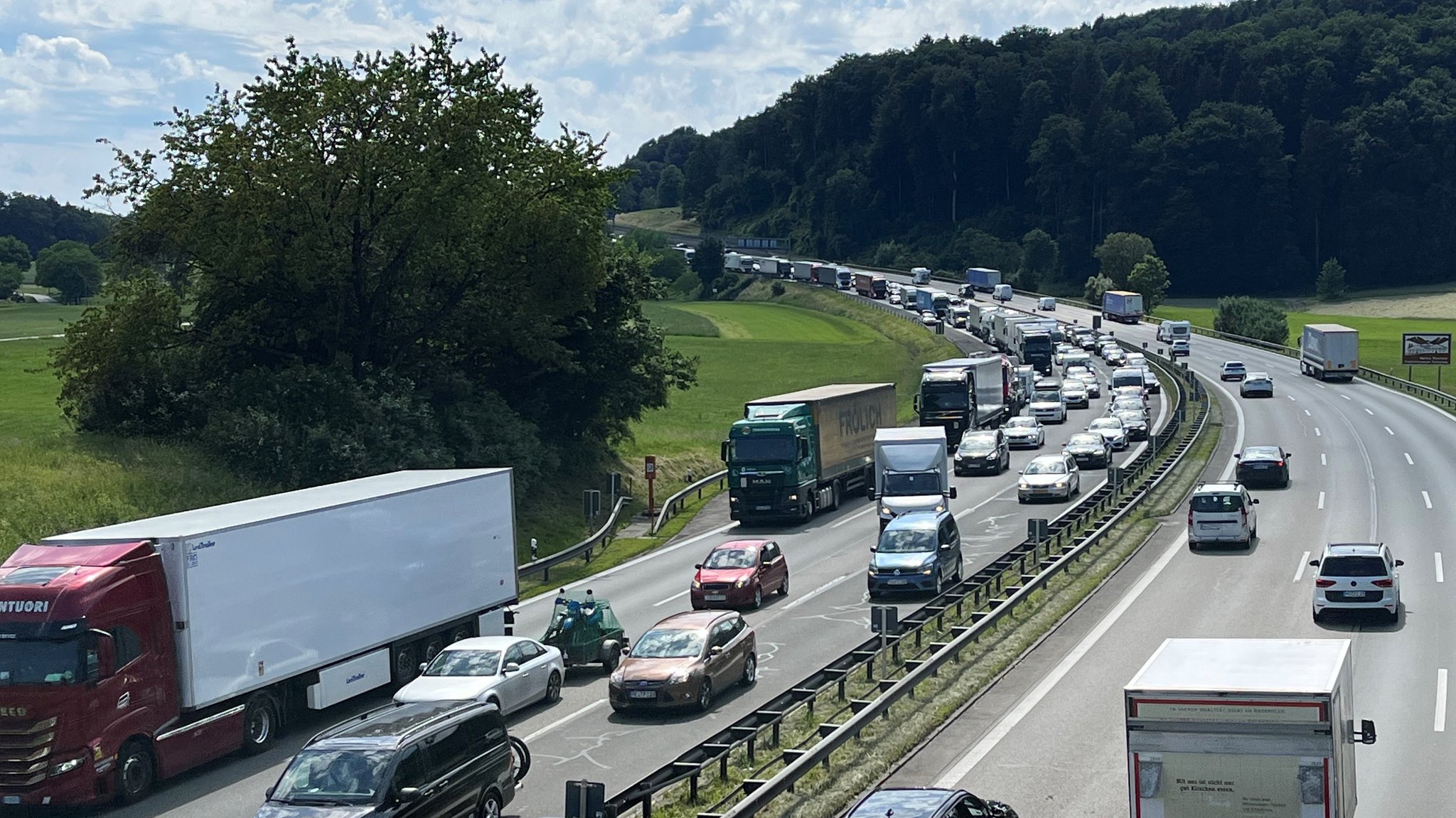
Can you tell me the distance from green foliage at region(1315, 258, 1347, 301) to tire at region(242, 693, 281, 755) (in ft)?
544

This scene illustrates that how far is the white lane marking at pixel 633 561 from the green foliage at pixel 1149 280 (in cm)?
11465

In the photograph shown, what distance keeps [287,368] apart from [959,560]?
20960mm

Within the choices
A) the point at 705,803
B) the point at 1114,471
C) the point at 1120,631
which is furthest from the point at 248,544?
the point at 1114,471

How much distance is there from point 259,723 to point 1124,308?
4790 inches

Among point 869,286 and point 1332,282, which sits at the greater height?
point 869,286

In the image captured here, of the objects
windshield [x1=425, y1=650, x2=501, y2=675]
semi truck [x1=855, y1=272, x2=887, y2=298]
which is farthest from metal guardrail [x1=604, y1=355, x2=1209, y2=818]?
semi truck [x1=855, y1=272, x2=887, y2=298]

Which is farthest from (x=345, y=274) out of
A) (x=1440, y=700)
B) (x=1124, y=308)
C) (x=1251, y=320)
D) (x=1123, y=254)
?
(x=1123, y=254)

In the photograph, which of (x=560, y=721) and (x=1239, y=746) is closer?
(x=1239, y=746)

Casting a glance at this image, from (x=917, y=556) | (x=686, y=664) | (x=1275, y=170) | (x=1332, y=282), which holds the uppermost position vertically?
(x=1275, y=170)

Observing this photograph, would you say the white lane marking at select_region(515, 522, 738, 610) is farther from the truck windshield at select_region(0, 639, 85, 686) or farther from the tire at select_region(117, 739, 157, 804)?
the truck windshield at select_region(0, 639, 85, 686)

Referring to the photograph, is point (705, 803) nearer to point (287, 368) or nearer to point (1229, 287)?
point (287, 368)

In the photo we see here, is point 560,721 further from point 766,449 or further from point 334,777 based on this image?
point 766,449

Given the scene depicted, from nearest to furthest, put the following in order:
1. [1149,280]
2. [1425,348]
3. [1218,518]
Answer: [1218,518] < [1425,348] < [1149,280]

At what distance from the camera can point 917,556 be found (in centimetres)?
3278
